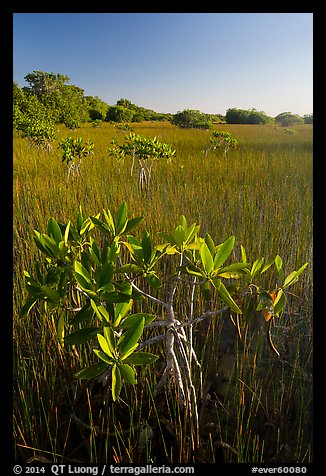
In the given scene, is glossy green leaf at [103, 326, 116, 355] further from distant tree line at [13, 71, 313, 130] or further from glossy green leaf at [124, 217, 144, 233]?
distant tree line at [13, 71, 313, 130]

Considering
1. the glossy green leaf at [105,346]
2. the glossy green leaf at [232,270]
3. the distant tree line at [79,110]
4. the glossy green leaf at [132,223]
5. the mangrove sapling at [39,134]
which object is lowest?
the glossy green leaf at [105,346]

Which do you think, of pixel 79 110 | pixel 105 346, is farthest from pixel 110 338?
pixel 79 110

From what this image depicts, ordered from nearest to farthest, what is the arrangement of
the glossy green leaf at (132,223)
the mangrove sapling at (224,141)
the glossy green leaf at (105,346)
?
the glossy green leaf at (105,346)
the glossy green leaf at (132,223)
the mangrove sapling at (224,141)

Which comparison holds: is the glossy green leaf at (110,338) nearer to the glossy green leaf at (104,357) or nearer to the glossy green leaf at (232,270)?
the glossy green leaf at (104,357)

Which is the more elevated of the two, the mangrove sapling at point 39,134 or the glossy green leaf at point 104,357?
the mangrove sapling at point 39,134

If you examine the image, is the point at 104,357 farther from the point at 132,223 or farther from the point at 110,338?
the point at 132,223

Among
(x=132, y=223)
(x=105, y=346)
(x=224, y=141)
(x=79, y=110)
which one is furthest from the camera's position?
(x=79, y=110)

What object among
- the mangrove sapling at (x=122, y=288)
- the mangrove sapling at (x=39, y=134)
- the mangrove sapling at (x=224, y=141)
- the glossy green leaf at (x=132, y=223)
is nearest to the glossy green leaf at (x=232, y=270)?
the mangrove sapling at (x=122, y=288)

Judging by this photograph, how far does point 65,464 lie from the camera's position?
102 centimetres

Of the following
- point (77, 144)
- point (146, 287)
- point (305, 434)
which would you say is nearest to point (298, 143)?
point (77, 144)

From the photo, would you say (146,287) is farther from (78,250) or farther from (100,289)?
(100,289)

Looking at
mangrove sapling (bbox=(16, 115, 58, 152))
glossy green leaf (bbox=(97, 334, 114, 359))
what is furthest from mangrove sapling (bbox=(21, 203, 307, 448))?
mangrove sapling (bbox=(16, 115, 58, 152))
